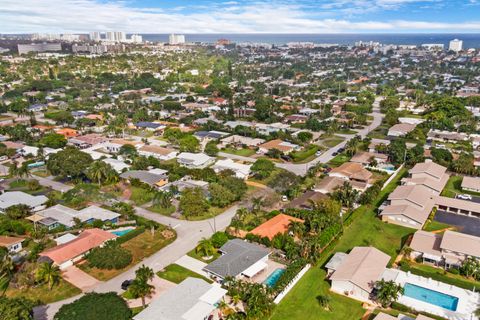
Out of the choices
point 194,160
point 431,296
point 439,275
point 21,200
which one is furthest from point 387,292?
point 21,200

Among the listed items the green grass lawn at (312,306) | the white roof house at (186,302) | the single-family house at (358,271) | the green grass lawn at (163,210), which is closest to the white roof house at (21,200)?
the green grass lawn at (163,210)

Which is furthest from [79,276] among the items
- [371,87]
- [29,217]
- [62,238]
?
[371,87]

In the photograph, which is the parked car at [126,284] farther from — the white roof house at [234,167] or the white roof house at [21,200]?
the white roof house at [234,167]

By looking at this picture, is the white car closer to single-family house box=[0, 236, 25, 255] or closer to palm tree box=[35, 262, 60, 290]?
palm tree box=[35, 262, 60, 290]

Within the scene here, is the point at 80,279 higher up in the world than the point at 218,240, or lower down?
lower down

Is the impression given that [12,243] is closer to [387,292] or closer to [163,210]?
[163,210]

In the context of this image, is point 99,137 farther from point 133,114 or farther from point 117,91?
point 117,91
